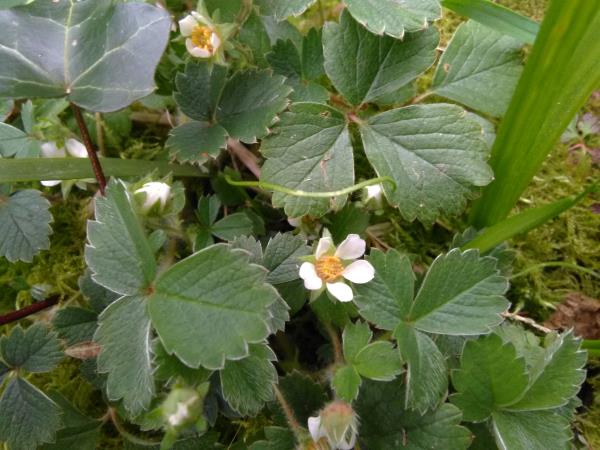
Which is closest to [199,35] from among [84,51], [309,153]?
[84,51]

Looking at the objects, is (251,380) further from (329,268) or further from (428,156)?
(428,156)

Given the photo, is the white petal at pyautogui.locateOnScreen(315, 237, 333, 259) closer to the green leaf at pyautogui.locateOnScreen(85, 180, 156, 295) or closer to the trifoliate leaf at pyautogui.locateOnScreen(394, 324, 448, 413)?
the trifoliate leaf at pyautogui.locateOnScreen(394, 324, 448, 413)

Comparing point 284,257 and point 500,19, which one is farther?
point 500,19

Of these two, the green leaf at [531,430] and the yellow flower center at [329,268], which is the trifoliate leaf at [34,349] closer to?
the yellow flower center at [329,268]

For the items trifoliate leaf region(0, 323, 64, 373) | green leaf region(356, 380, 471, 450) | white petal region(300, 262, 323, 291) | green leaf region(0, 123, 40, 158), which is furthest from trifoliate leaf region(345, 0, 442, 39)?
trifoliate leaf region(0, 323, 64, 373)

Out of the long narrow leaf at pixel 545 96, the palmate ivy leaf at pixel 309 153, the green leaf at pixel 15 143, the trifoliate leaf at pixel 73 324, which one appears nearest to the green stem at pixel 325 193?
the palmate ivy leaf at pixel 309 153

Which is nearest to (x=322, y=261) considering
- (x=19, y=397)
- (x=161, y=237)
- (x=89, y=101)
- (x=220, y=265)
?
(x=220, y=265)
